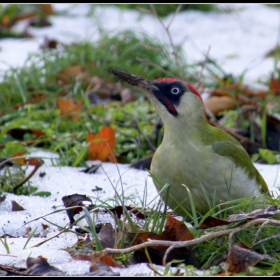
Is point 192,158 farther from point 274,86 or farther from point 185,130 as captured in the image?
point 274,86

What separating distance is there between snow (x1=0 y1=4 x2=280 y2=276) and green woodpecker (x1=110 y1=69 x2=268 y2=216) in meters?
0.17

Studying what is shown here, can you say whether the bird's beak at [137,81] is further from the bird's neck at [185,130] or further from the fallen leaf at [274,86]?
the fallen leaf at [274,86]

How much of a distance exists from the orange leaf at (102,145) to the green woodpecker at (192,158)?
1.03 meters

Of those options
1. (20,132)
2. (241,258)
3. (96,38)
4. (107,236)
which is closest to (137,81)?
(107,236)

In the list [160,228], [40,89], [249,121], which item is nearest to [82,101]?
[40,89]

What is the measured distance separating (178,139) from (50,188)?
962mm

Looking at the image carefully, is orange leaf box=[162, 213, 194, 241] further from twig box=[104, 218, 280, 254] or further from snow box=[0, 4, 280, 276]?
snow box=[0, 4, 280, 276]

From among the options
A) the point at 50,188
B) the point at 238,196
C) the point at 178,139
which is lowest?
the point at 50,188

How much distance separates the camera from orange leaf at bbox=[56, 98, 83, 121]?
479 centimetres

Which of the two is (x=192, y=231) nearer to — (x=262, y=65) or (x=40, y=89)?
(x=40, y=89)

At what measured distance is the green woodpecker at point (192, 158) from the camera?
305cm

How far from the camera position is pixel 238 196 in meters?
3.15

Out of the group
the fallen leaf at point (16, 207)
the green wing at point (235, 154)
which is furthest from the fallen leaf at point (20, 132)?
the green wing at point (235, 154)

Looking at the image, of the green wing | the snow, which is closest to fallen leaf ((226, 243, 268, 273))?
the snow
